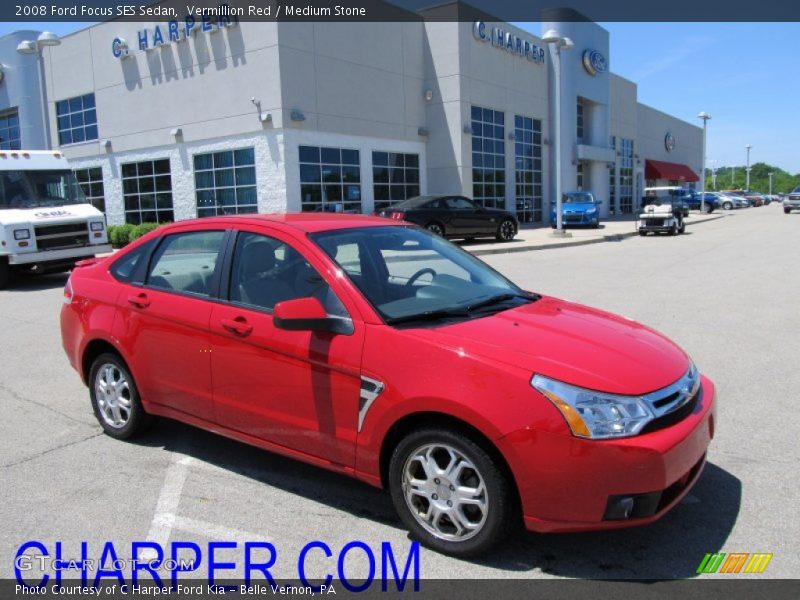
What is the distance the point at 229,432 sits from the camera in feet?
13.8

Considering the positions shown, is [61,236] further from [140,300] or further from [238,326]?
[238,326]

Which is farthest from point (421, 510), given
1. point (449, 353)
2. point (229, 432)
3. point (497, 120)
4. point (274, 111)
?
point (497, 120)

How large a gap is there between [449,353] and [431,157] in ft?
92.7

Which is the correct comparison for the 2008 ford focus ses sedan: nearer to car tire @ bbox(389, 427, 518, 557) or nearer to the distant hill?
car tire @ bbox(389, 427, 518, 557)

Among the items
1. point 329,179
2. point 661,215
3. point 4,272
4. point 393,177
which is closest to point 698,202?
point 661,215

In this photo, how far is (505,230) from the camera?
23391 millimetres

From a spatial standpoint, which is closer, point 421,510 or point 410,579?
point 410,579

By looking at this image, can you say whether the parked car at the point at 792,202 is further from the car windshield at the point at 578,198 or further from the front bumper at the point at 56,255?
the front bumper at the point at 56,255

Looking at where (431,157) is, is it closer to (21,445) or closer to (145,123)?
(145,123)

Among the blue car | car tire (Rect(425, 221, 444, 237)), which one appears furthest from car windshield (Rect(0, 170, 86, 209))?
the blue car

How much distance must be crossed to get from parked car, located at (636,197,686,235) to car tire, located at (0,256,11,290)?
22.5 m

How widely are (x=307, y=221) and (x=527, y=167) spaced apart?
110ft

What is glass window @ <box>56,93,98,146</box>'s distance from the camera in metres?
30.4

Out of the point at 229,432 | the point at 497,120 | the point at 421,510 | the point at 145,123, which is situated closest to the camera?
the point at 421,510
